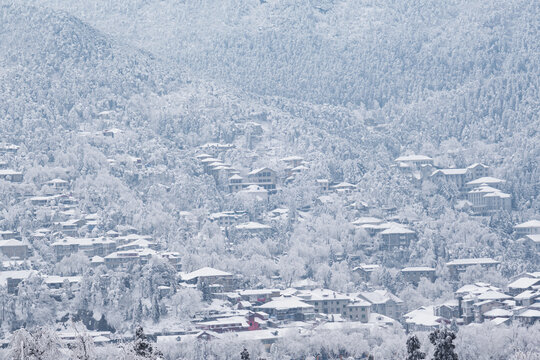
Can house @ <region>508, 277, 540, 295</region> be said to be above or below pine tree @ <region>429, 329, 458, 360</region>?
below

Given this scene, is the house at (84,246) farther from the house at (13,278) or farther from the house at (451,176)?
the house at (451,176)

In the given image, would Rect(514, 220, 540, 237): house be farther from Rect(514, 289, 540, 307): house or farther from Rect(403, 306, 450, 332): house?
Rect(403, 306, 450, 332): house

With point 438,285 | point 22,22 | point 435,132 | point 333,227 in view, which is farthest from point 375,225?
point 22,22

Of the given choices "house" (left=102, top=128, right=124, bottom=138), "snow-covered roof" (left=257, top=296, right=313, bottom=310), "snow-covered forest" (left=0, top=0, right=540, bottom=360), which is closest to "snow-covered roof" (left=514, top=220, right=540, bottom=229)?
"snow-covered forest" (left=0, top=0, right=540, bottom=360)

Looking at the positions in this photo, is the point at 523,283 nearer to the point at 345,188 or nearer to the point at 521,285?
the point at 521,285

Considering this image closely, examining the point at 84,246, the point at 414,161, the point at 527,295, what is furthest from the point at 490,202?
the point at 84,246

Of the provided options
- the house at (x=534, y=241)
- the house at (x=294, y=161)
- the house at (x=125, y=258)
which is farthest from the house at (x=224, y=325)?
the house at (x=294, y=161)
